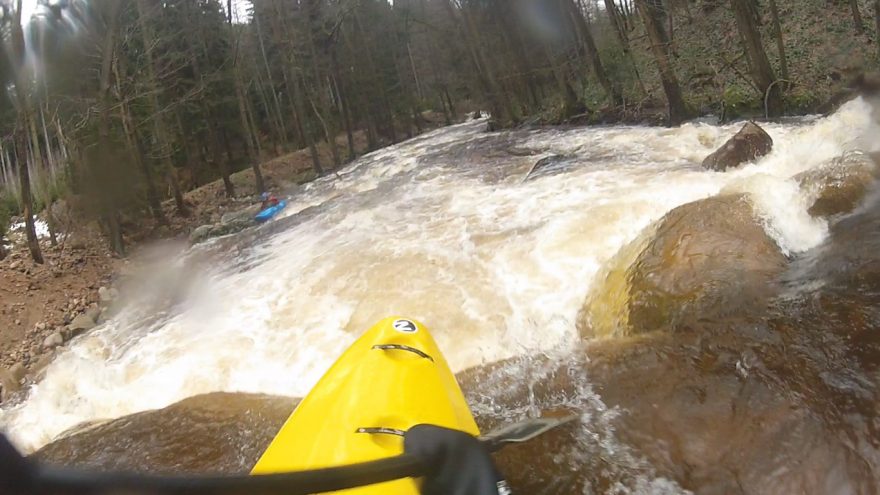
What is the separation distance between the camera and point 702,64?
13828 mm

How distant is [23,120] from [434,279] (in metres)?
8.45

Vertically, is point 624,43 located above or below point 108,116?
below

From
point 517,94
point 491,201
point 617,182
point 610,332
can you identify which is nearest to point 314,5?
point 517,94

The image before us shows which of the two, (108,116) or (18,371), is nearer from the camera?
(18,371)

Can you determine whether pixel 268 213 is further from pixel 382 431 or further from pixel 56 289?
pixel 382 431

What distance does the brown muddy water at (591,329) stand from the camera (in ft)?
8.28

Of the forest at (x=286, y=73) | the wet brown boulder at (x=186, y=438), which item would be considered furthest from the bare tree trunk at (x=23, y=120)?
the wet brown boulder at (x=186, y=438)

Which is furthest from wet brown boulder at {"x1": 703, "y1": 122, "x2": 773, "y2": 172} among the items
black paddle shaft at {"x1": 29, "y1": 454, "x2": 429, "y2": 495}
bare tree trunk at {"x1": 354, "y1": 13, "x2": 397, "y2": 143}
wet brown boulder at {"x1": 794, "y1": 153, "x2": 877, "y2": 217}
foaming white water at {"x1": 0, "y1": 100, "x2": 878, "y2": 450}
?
bare tree trunk at {"x1": 354, "y1": 13, "x2": 397, "y2": 143}

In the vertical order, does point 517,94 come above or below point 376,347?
above

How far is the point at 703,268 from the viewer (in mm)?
3883

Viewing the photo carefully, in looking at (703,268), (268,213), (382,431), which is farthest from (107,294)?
(703,268)

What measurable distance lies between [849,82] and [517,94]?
16.0 m

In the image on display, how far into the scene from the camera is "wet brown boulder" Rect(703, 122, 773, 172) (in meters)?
6.72

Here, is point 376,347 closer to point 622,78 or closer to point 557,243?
point 557,243
